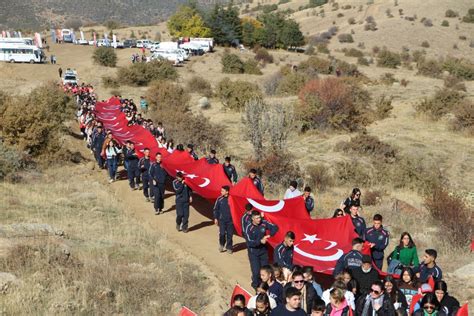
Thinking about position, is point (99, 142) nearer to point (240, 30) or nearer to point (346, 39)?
point (240, 30)

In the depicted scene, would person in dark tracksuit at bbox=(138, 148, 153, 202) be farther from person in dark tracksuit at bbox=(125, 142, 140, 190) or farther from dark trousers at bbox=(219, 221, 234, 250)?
dark trousers at bbox=(219, 221, 234, 250)

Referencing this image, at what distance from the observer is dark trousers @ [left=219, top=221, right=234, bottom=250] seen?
38.8ft

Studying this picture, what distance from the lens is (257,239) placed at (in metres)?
9.69

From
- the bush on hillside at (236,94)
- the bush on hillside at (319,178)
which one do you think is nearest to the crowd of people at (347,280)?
the bush on hillside at (319,178)

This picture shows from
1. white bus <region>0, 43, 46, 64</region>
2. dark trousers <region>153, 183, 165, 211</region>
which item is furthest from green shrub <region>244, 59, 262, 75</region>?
dark trousers <region>153, 183, 165, 211</region>

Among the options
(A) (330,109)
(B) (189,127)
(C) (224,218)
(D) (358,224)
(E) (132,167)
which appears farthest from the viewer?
(A) (330,109)

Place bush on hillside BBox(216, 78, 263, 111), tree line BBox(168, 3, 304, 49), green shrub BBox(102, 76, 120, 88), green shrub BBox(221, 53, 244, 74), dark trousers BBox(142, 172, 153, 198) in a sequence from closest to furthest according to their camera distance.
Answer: dark trousers BBox(142, 172, 153, 198), bush on hillside BBox(216, 78, 263, 111), green shrub BBox(102, 76, 120, 88), green shrub BBox(221, 53, 244, 74), tree line BBox(168, 3, 304, 49)

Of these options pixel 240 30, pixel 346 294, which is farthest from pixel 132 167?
pixel 240 30

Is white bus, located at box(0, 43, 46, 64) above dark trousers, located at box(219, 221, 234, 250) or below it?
below

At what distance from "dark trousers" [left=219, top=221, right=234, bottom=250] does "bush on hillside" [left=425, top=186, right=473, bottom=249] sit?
552 centimetres

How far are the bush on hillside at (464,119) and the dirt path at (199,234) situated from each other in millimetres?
17973

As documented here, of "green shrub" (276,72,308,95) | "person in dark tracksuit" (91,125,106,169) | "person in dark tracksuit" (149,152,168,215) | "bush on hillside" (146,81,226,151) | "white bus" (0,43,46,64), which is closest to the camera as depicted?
"person in dark tracksuit" (149,152,168,215)

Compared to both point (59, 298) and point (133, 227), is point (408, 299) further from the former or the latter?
point (133, 227)

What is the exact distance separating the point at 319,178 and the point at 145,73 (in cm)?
3150
